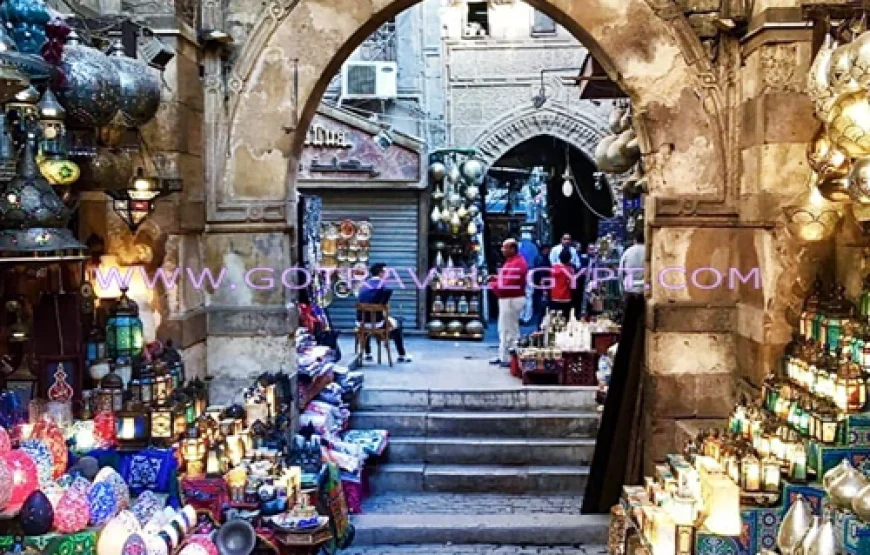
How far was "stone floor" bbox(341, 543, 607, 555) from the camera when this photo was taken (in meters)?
7.12

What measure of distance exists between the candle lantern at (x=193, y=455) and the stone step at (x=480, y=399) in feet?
12.7

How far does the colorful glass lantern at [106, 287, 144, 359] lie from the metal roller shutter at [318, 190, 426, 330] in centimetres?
889

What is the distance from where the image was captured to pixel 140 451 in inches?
213

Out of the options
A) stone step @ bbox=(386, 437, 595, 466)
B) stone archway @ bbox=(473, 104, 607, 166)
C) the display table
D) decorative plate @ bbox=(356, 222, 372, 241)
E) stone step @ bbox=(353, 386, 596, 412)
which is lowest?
stone step @ bbox=(386, 437, 595, 466)

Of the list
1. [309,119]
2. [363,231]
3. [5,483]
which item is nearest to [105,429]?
[5,483]

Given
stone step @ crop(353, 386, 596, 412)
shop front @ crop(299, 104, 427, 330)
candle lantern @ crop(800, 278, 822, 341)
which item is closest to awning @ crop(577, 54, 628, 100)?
candle lantern @ crop(800, 278, 822, 341)

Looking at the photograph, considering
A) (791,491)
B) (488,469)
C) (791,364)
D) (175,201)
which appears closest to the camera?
(791,491)

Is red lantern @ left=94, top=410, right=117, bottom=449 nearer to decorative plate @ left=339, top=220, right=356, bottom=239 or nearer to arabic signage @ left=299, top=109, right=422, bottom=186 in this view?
decorative plate @ left=339, top=220, right=356, bottom=239

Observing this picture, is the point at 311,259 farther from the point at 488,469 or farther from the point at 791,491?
the point at 791,491

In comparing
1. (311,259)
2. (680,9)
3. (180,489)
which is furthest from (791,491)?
(311,259)

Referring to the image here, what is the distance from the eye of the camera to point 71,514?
13.9ft

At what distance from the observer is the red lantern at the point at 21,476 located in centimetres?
419

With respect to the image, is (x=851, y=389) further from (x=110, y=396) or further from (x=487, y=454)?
(x=487, y=454)

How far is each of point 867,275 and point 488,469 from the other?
3867 millimetres
